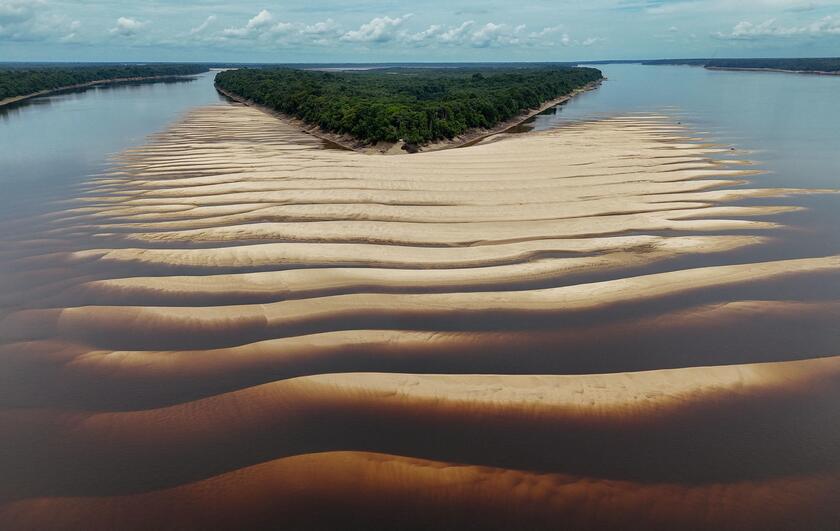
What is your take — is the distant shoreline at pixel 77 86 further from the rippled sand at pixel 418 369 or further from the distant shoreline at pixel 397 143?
the rippled sand at pixel 418 369

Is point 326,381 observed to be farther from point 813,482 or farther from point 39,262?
point 39,262

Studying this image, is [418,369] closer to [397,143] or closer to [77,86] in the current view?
[397,143]

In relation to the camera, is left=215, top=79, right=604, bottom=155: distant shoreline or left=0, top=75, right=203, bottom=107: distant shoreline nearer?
left=215, top=79, right=604, bottom=155: distant shoreline

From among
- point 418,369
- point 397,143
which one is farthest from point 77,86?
point 418,369

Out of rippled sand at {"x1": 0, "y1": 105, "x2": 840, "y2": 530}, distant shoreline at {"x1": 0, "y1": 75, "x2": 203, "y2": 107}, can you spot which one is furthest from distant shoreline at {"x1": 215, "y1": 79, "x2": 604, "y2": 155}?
distant shoreline at {"x1": 0, "y1": 75, "x2": 203, "y2": 107}

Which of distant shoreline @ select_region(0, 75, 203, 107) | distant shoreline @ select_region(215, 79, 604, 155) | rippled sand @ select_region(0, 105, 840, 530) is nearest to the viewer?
rippled sand @ select_region(0, 105, 840, 530)

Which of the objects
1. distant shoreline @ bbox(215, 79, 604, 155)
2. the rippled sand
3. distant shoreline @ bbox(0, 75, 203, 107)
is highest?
distant shoreline @ bbox(0, 75, 203, 107)

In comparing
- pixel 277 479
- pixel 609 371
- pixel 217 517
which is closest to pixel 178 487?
pixel 217 517

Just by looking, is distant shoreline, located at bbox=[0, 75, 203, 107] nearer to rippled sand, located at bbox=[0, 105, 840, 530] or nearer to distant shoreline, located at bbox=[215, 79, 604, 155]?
distant shoreline, located at bbox=[215, 79, 604, 155]

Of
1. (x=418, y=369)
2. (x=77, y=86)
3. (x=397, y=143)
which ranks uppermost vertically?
(x=77, y=86)

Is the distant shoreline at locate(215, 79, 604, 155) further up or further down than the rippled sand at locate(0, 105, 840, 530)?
further up
